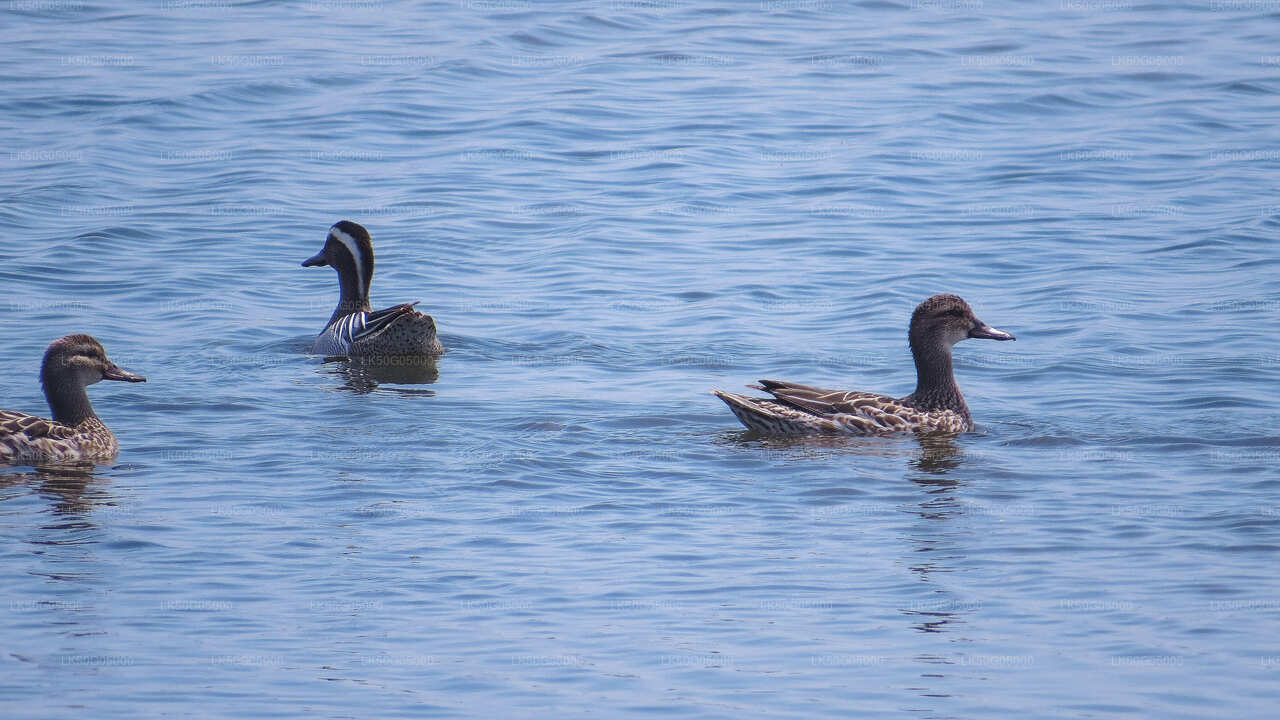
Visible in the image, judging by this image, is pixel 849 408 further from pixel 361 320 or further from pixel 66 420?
pixel 361 320

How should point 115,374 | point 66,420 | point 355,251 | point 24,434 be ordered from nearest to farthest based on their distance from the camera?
point 24,434 → point 66,420 → point 115,374 → point 355,251

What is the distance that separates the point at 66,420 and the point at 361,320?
4407 mm

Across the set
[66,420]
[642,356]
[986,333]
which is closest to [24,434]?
[66,420]

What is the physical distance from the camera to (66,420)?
11.9 m

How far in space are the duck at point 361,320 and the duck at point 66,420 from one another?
342 centimetres

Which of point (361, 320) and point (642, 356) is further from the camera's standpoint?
point (361, 320)

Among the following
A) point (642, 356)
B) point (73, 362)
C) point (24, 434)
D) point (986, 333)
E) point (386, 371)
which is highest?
point (986, 333)

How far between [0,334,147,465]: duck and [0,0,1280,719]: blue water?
24cm

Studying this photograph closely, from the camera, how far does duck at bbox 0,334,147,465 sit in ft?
37.2

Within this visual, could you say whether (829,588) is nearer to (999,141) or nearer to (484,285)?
(484,285)

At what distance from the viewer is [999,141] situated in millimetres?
24188

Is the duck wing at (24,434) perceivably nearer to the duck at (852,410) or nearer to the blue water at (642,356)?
the blue water at (642,356)

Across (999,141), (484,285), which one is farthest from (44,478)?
(999,141)

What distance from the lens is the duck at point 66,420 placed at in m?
11.3
